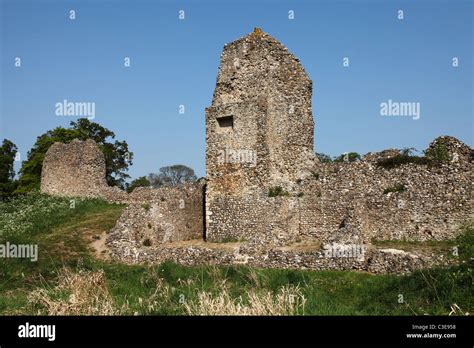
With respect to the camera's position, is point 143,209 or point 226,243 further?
point 143,209

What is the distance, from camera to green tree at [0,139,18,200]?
2026 inches

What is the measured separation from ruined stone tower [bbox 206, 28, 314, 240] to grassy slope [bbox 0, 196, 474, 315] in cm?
494

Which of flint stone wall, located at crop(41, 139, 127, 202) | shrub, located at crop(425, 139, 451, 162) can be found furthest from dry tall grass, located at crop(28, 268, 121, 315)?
flint stone wall, located at crop(41, 139, 127, 202)

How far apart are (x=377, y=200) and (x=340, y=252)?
4.65 meters

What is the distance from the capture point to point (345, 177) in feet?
69.9

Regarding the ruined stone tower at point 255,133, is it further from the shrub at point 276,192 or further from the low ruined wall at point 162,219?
the low ruined wall at point 162,219

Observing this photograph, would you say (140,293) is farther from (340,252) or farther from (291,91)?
A: (291,91)

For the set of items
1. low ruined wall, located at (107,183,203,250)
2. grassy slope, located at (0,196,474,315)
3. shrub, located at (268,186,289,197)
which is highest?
shrub, located at (268,186,289,197)

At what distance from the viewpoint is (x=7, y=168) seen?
53844 mm

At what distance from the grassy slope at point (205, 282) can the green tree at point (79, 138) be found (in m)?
25.3

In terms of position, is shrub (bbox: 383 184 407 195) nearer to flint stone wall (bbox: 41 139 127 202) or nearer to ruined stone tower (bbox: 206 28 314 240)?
ruined stone tower (bbox: 206 28 314 240)

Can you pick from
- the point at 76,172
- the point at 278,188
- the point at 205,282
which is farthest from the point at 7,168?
the point at 205,282

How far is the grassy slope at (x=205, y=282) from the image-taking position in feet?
37.0
